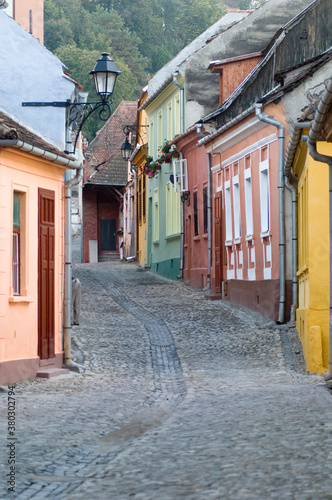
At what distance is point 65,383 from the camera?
527 inches

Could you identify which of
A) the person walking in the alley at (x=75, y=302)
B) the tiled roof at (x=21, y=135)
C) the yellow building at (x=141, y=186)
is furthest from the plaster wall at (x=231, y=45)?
the person walking in the alley at (x=75, y=302)

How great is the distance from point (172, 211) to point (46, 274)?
58.7 feet

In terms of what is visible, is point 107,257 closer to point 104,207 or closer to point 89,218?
point 89,218

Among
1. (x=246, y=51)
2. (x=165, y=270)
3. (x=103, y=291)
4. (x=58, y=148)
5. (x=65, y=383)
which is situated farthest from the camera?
(x=165, y=270)

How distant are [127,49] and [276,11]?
55.2m

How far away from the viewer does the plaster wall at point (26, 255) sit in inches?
521

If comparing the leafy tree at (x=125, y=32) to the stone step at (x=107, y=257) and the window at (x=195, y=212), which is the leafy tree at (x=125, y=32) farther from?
the window at (x=195, y=212)

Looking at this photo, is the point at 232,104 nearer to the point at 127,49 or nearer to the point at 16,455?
the point at 16,455

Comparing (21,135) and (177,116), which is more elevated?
(177,116)

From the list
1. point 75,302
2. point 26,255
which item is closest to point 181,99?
point 75,302

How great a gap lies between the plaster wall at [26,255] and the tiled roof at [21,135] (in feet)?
0.73

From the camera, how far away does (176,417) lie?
10266mm

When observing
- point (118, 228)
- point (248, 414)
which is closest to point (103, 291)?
point (248, 414)

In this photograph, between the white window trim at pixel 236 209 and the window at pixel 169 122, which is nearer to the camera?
the white window trim at pixel 236 209
